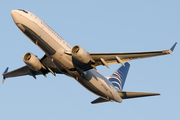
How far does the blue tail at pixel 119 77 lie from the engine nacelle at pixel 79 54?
12283mm

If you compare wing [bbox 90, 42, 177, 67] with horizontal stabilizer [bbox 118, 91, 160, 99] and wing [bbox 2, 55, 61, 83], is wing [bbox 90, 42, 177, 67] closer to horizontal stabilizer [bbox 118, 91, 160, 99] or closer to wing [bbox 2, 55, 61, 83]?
wing [bbox 2, 55, 61, 83]

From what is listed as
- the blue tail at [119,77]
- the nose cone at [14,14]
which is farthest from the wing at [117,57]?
the blue tail at [119,77]

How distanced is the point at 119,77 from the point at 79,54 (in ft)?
55.8

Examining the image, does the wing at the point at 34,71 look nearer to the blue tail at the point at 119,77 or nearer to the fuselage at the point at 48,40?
the fuselage at the point at 48,40

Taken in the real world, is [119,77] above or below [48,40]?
below

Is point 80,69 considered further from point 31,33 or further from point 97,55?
point 31,33

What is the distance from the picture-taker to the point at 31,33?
3006 centimetres

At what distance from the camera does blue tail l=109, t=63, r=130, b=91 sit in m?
43.1

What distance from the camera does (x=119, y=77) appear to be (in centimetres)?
4559

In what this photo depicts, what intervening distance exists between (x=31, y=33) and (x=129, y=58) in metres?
10.9

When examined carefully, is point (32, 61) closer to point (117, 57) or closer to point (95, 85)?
point (95, 85)

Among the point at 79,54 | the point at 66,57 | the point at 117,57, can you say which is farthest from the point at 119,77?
the point at 79,54

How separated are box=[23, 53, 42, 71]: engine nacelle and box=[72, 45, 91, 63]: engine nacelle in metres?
6.43

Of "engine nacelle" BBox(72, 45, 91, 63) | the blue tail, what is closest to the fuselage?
"engine nacelle" BBox(72, 45, 91, 63)
